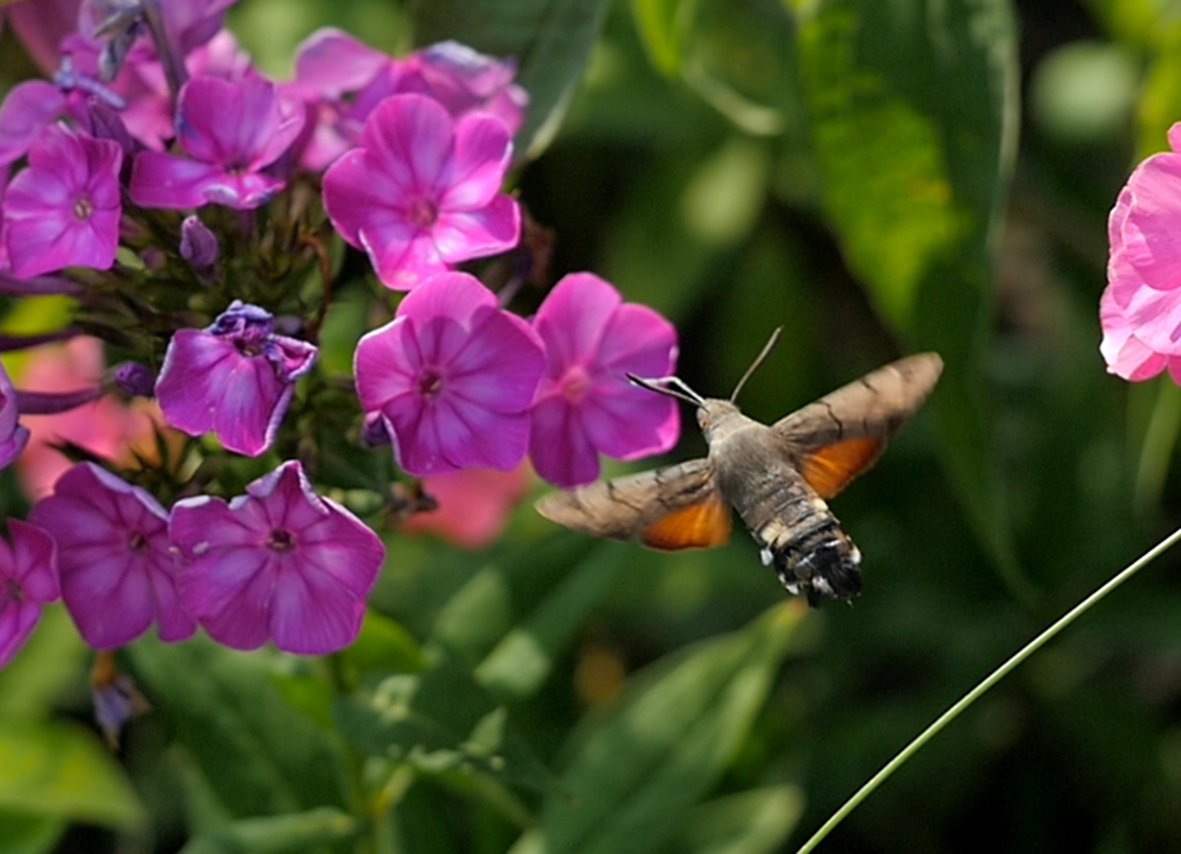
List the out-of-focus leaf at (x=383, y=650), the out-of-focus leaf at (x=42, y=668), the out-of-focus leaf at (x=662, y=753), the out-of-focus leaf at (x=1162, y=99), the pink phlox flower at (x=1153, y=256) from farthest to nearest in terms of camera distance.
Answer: the out-of-focus leaf at (x=42, y=668)
the out-of-focus leaf at (x=1162, y=99)
the out-of-focus leaf at (x=662, y=753)
the out-of-focus leaf at (x=383, y=650)
the pink phlox flower at (x=1153, y=256)

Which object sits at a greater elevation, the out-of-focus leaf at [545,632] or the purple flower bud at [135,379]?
the purple flower bud at [135,379]

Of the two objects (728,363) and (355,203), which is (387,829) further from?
(728,363)

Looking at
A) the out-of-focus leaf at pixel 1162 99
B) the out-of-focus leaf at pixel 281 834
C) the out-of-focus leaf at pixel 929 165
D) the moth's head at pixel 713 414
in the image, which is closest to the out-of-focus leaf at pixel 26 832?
the out-of-focus leaf at pixel 281 834

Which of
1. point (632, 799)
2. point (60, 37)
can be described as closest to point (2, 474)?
point (60, 37)

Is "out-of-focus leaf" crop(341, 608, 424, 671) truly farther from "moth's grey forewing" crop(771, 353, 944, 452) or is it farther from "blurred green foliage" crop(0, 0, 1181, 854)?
"moth's grey forewing" crop(771, 353, 944, 452)

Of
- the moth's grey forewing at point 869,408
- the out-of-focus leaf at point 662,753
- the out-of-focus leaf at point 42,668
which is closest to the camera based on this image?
the moth's grey forewing at point 869,408

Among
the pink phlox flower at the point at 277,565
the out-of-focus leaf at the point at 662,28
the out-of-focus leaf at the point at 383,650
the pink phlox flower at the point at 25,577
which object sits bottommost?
the out-of-focus leaf at the point at 383,650

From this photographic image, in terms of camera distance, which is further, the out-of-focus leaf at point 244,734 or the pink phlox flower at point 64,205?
the out-of-focus leaf at point 244,734

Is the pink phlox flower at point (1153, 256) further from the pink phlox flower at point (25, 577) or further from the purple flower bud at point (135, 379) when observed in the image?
the pink phlox flower at point (25, 577)


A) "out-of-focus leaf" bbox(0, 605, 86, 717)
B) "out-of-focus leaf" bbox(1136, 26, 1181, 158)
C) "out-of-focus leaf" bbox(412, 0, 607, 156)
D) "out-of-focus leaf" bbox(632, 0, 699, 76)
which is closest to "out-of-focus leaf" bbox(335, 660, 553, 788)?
"out-of-focus leaf" bbox(412, 0, 607, 156)
